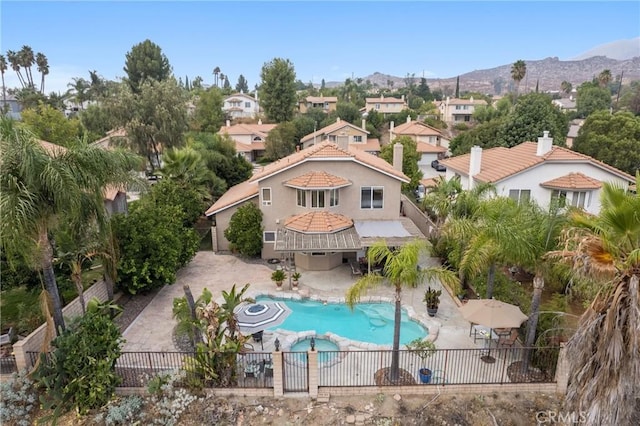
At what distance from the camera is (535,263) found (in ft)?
47.9

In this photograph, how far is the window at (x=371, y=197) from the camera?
29.4 m

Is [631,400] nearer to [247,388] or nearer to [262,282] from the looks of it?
[247,388]

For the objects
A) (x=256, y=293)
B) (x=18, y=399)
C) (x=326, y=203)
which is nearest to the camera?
(x=18, y=399)

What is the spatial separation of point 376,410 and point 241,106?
12233 cm

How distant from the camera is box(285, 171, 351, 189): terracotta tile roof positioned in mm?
27641

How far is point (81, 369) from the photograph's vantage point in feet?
47.5

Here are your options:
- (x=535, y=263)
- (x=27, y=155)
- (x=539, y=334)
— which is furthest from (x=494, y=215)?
(x=27, y=155)

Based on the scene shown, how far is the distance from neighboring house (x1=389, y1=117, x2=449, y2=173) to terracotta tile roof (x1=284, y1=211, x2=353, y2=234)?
48.5m

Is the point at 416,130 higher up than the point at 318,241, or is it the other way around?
the point at 416,130

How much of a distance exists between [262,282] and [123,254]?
28.7 feet

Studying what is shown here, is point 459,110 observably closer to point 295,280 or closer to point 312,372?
point 295,280

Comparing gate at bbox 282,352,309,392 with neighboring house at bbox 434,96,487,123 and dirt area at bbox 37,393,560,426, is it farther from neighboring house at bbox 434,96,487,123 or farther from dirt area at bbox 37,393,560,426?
neighboring house at bbox 434,96,487,123

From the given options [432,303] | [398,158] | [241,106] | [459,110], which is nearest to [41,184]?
[432,303]

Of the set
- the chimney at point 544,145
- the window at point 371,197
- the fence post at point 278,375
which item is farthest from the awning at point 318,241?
the chimney at point 544,145
